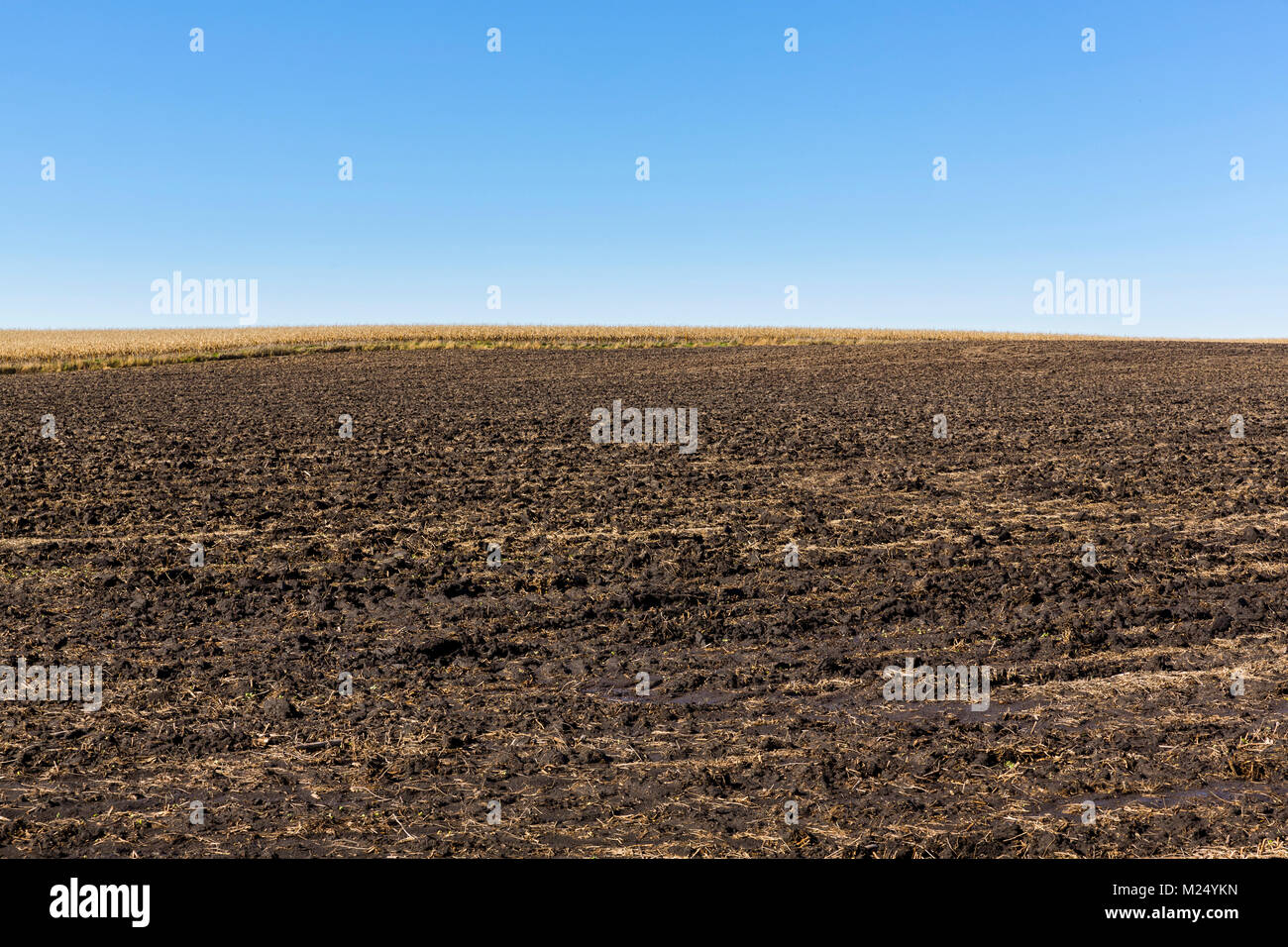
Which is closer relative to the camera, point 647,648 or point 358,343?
point 647,648

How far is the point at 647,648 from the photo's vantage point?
887 cm

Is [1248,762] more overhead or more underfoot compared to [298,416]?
→ more underfoot

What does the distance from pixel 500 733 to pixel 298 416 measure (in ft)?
82.0

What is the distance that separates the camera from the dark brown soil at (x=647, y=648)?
5.82 metres

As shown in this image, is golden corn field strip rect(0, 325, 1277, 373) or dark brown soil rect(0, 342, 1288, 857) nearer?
dark brown soil rect(0, 342, 1288, 857)

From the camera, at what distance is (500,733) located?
705 centimetres

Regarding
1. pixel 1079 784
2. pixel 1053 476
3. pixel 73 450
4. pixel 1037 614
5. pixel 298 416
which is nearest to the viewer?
pixel 1079 784

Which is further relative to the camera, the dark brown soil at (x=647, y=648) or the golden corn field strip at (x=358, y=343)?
the golden corn field strip at (x=358, y=343)

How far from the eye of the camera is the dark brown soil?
582 centimetres

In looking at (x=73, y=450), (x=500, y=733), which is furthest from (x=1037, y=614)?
(x=73, y=450)

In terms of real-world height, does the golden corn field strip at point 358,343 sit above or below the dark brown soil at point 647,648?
above

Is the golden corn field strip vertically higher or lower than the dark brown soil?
higher
